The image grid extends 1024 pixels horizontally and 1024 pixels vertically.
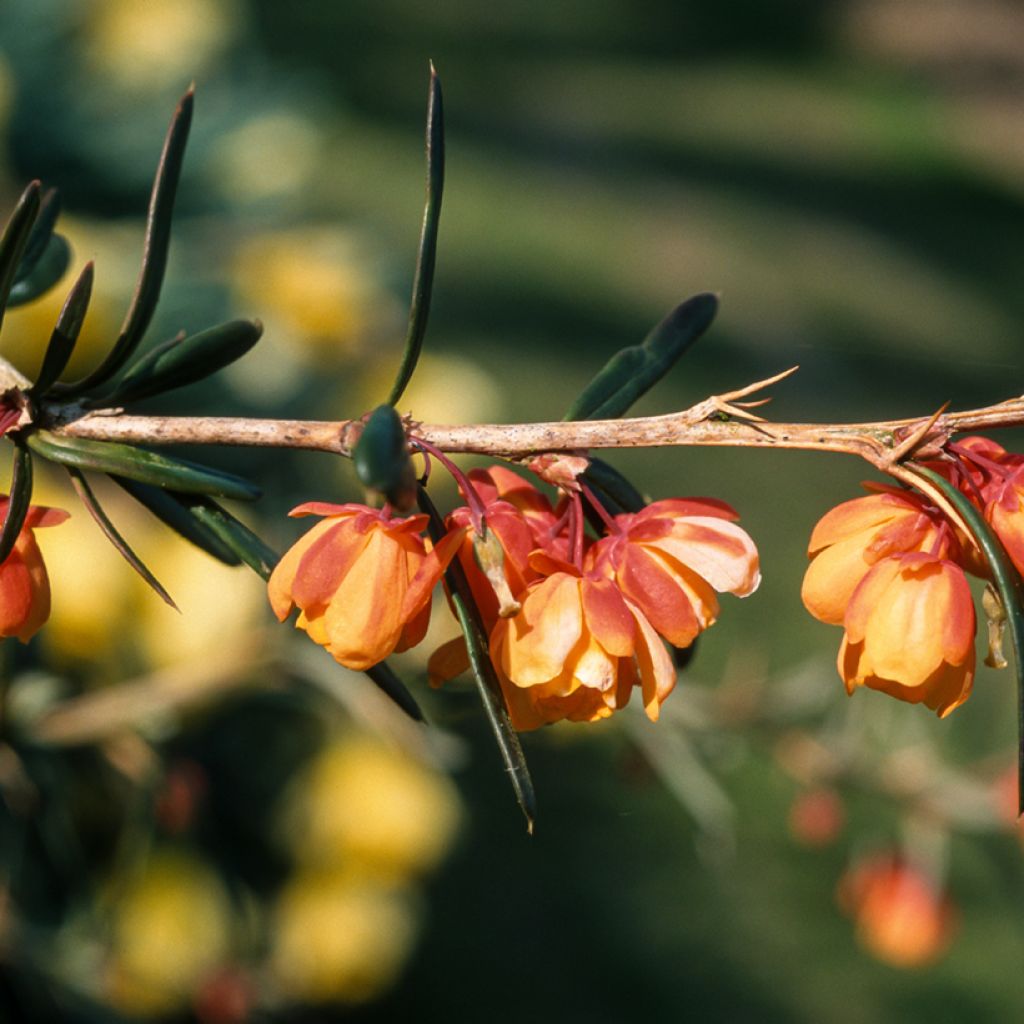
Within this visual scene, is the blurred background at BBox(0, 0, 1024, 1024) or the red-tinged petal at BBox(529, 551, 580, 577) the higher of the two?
the red-tinged petal at BBox(529, 551, 580, 577)

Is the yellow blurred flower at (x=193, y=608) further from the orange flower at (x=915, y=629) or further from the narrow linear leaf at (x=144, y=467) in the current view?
the orange flower at (x=915, y=629)

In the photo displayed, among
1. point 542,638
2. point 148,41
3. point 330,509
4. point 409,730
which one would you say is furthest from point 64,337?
point 148,41

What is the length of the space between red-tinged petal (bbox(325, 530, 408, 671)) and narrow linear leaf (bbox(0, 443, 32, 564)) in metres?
A: 0.14

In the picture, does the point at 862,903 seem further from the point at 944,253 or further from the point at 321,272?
the point at 944,253

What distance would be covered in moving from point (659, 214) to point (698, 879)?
2.98 m

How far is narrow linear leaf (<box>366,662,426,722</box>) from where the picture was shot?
0.57 metres

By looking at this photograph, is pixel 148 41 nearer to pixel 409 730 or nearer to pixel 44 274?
pixel 409 730

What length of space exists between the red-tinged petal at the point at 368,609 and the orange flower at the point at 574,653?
0.15 ft

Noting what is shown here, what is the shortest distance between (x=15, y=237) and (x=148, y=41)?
170cm

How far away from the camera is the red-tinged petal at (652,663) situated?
541 millimetres

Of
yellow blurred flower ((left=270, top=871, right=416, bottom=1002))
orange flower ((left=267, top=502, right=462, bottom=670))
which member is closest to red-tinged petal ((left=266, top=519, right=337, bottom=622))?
orange flower ((left=267, top=502, right=462, bottom=670))

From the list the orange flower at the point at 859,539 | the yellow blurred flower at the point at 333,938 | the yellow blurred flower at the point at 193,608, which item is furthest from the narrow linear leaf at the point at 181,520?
the yellow blurred flower at the point at 333,938

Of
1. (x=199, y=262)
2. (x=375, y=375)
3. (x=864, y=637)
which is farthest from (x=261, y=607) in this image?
(x=864, y=637)

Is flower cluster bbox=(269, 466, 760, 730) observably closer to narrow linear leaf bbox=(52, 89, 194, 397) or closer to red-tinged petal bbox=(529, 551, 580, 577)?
red-tinged petal bbox=(529, 551, 580, 577)
